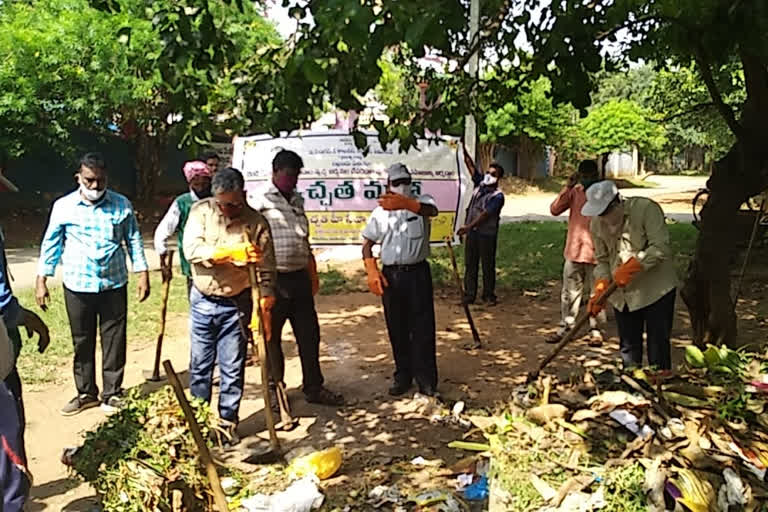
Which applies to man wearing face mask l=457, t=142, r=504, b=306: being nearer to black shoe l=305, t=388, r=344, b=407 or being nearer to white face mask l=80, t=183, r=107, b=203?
black shoe l=305, t=388, r=344, b=407

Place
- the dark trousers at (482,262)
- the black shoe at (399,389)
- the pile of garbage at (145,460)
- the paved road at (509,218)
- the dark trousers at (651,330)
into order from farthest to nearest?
the paved road at (509,218) → the dark trousers at (482,262) → the black shoe at (399,389) → the dark trousers at (651,330) → the pile of garbage at (145,460)

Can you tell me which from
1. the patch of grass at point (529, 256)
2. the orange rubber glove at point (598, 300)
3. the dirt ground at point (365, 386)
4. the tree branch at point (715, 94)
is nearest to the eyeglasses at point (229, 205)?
the dirt ground at point (365, 386)

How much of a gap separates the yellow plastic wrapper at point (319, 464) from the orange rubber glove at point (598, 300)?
6.03 ft

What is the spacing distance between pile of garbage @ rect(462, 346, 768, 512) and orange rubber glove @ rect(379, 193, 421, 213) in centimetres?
227

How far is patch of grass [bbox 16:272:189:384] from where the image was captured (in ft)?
20.2

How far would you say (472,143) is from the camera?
32.2ft

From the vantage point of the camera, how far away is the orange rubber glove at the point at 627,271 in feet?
15.1

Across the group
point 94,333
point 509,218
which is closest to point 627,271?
point 94,333

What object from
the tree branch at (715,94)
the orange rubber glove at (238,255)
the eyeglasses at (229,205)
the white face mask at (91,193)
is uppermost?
the tree branch at (715,94)

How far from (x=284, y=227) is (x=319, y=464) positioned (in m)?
1.74

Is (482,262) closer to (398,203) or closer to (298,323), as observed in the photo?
(398,203)

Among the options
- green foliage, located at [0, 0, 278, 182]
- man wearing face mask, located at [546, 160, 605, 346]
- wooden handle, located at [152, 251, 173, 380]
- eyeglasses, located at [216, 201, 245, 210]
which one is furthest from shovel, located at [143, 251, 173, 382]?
green foliage, located at [0, 0, 278, 182]

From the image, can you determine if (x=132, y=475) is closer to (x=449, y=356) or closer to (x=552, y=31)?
(x=552, y=31)

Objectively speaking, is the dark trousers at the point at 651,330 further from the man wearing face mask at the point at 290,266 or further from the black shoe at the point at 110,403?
the black shoe at the point at 110,403
